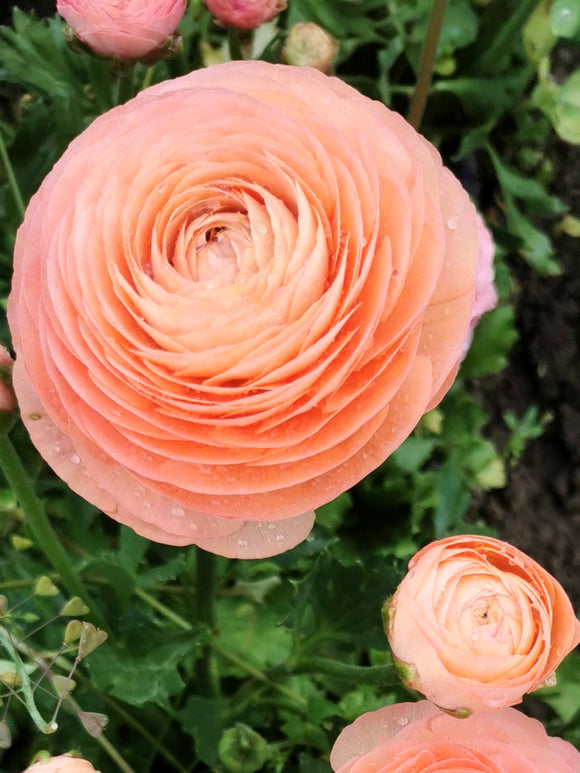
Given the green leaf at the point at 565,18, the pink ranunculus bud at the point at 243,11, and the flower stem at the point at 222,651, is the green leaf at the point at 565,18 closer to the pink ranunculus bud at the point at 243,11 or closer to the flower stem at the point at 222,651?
the pink ranunculus bud at the point at 243,11

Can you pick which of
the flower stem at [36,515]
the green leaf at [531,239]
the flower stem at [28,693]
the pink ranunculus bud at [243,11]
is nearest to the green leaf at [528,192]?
the green leaf at [531,239]

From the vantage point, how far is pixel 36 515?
1.72ft

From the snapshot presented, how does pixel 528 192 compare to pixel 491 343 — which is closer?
pixel 491 343

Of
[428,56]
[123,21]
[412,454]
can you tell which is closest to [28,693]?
[123,21]

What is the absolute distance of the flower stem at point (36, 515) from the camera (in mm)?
482

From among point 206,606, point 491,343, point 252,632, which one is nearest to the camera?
point 206,606

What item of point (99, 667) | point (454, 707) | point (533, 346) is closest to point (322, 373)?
point (454, 707)

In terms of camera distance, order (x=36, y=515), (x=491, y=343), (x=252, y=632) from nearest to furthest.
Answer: (x=36, y=515) < (x=252, y=632) < (x=491, y=343)

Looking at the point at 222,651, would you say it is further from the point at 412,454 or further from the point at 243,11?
the point at 243,11

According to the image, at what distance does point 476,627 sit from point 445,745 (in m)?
0.06

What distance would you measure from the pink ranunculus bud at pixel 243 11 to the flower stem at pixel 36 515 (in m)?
0.37

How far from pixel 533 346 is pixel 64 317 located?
3.09 ft

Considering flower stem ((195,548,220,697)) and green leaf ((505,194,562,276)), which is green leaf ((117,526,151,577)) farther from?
green leaf ((505,194,562,276))

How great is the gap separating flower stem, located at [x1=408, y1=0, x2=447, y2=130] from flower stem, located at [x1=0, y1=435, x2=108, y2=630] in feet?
1.68
